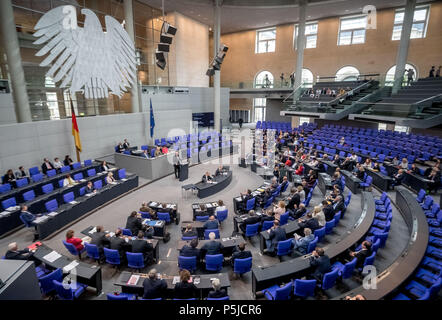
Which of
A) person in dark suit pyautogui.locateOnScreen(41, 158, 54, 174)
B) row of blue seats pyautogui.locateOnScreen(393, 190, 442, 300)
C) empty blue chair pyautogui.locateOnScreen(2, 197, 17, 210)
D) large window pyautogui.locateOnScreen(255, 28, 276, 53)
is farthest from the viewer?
large window pyautogui.locateOnScreen(255, 28, 276, 53)

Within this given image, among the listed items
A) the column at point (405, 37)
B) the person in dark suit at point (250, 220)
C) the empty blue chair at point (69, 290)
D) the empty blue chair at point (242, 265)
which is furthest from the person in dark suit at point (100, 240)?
the column at point (405, 37)

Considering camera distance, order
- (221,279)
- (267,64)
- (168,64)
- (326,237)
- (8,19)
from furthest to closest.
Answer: (267,64), (168,64), (8,19), (326,237), (221,279)

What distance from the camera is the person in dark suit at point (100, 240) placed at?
6.46m

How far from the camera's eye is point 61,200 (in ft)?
31.9

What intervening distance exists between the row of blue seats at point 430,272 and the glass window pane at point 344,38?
2434 cm

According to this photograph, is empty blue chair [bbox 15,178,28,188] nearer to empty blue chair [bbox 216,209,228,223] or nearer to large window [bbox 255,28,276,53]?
empty blue chair [bbox 216,209,228,223]

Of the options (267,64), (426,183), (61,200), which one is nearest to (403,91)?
(426,183)

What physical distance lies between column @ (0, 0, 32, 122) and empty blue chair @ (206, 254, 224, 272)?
39.0ft

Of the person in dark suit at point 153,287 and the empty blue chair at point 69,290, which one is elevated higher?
the person in dark suit at point 153,287

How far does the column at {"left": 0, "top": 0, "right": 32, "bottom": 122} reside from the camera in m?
11.1

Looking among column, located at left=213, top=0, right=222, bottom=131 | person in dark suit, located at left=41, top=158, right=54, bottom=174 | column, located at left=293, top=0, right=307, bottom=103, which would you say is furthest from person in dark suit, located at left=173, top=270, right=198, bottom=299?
column, located at left=293, top=0, right=307, bottom=103

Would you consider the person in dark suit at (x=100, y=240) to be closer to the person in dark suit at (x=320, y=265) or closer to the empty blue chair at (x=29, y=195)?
the empty blue chair at (x=29, y=195)
